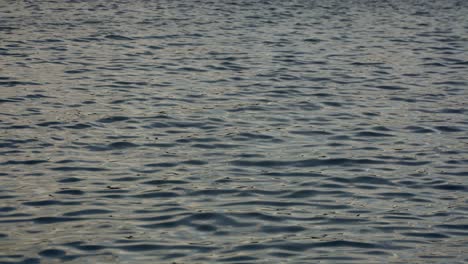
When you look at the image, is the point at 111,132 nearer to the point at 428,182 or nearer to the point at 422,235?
the point at 428,182

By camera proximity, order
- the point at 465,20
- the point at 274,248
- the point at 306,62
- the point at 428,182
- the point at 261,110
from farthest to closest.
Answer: the point at 465,20 < the point at 306,62 < the point at 261,110 < the point at 428,182 < the point at 274,248

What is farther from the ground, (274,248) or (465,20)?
(274,248)

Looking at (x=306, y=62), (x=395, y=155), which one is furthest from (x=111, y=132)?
(x=306, y=62)

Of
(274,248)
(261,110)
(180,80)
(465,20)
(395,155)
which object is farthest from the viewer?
(465,20)

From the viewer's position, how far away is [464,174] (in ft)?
53.7

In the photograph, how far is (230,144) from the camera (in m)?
18.1

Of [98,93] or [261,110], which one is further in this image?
[98,93]

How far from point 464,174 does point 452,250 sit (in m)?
4.14

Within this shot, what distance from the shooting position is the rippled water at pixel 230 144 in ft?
42.1

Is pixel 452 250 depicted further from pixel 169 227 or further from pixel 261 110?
pixel 261 110

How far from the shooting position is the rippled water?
42.1ft

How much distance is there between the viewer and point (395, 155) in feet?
57.5

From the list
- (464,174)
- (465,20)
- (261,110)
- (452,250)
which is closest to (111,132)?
(261,110)

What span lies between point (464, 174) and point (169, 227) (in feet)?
19.7
